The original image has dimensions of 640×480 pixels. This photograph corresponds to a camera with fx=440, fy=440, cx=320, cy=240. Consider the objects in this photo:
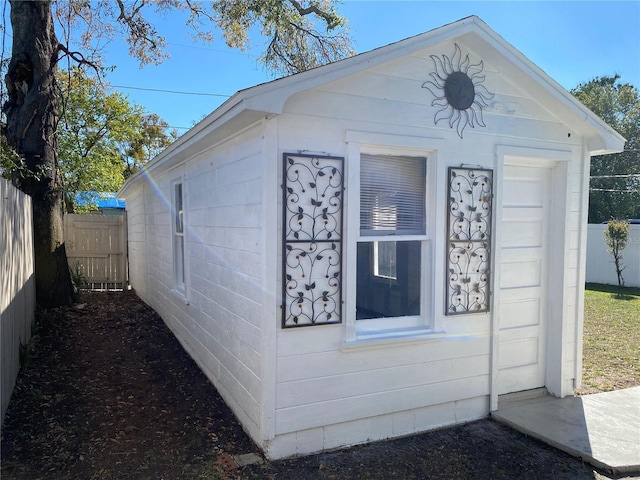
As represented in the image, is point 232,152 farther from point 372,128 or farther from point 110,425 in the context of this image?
point 110,425

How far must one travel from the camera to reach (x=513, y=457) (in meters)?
3.52

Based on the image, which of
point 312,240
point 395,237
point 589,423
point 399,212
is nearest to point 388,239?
point 395,237

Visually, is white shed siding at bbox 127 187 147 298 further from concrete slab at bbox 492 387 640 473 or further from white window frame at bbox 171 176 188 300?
concrete slab at bbox 492 387 640 473

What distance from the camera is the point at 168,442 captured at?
3.68 meters

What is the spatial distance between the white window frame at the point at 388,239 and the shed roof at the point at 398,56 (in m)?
0.56

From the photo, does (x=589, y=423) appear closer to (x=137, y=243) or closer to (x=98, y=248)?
(x=137, y=243)

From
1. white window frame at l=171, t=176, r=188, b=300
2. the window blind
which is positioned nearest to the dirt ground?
white window frame at l=171, t=176, r=188, b=300

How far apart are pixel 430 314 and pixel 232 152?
7.65 feet

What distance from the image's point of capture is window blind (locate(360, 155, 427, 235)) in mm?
3766

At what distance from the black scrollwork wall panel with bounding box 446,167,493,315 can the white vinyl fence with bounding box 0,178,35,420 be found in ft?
13.1

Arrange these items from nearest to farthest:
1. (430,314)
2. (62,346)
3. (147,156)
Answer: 1. (430,314)
2. (62,346)
3. (147,156)

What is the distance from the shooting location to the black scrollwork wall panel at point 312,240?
3365mm

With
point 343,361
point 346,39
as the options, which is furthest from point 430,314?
point 346,39

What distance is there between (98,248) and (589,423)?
34.4 feet
